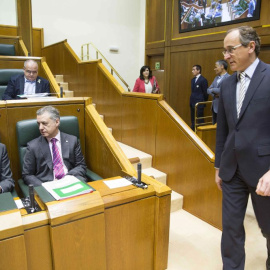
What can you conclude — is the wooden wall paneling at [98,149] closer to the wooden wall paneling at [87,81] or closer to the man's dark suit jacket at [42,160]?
the man's dark suit jacket at [42,160]

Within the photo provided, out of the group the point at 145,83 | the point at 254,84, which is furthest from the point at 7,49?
the point at 254,84

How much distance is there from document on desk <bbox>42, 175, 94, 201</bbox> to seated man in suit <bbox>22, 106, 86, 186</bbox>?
36cm

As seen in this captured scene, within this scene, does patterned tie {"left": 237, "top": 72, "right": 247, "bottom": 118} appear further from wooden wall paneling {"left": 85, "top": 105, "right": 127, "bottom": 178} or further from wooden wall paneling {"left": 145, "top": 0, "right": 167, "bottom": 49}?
wooden wall paneling {"left": 145, "top": 0, "right": 167, "bottom": 49}

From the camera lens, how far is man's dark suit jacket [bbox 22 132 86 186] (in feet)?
6.04

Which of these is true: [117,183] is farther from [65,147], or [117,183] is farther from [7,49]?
[7,49]

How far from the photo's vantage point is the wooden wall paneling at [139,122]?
9.24 feet

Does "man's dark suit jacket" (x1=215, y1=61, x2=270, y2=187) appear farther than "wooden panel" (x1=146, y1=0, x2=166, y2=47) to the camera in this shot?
No

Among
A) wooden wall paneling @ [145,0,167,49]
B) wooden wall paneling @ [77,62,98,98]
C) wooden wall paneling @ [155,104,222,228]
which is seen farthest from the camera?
wooden wall paneling @ [145,0,167,49]

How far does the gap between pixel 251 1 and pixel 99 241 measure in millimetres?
4221

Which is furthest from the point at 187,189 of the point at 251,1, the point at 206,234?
the point at 251,1

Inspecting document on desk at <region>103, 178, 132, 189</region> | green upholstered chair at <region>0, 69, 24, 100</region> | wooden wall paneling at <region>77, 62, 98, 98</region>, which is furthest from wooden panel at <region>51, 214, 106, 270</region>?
wooden wall paneling at <region>77, 62, 98, 98</region>

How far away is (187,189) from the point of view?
254cm

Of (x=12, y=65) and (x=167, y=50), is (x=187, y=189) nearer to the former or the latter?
(x=12, y=65)

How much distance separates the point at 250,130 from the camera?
133 centimetres
